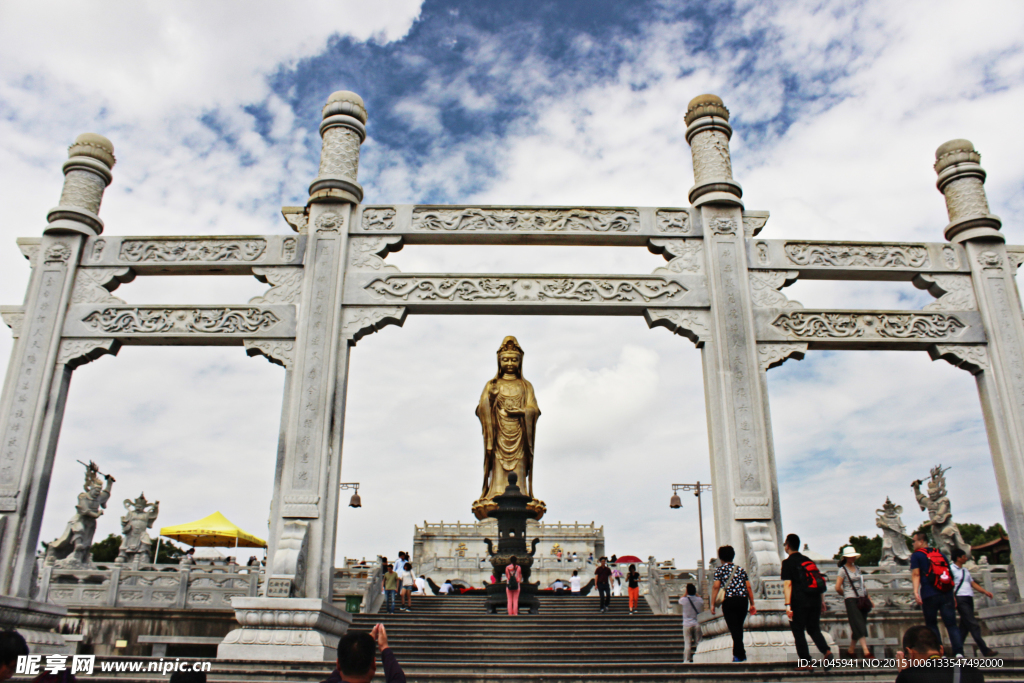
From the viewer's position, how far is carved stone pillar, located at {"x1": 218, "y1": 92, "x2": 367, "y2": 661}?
7.47 meters

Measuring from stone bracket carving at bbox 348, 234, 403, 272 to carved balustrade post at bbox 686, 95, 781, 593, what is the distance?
408 cm

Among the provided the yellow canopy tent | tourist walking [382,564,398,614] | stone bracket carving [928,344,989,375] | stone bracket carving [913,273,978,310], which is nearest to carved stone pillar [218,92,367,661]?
tourist walking [382,564,398,614]

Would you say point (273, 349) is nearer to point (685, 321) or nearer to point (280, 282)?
point (280, 282)

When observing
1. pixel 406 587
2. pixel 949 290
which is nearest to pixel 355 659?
pixel 949 290

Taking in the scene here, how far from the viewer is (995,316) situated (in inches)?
358

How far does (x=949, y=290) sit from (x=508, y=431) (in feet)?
31.3

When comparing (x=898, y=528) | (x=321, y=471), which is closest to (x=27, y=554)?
(x=321, y=471)

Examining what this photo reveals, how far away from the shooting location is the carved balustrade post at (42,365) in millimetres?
8203

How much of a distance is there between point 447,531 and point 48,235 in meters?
13.3

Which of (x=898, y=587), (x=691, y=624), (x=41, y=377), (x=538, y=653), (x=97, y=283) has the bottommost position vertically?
(x=538, y=653)

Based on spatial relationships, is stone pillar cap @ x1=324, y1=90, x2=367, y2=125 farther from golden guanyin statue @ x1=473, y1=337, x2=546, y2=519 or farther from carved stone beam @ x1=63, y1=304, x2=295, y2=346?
golden guanyin statue @ x1=473, y1=337, x2=546, y2=519

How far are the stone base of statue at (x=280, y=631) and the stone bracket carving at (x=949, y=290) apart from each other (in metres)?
8.14

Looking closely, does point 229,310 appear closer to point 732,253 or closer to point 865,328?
point 732,253

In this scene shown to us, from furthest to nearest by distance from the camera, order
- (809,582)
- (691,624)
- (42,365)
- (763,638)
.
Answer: (42,365)
(691,624)
(763,638)
(809,582)
